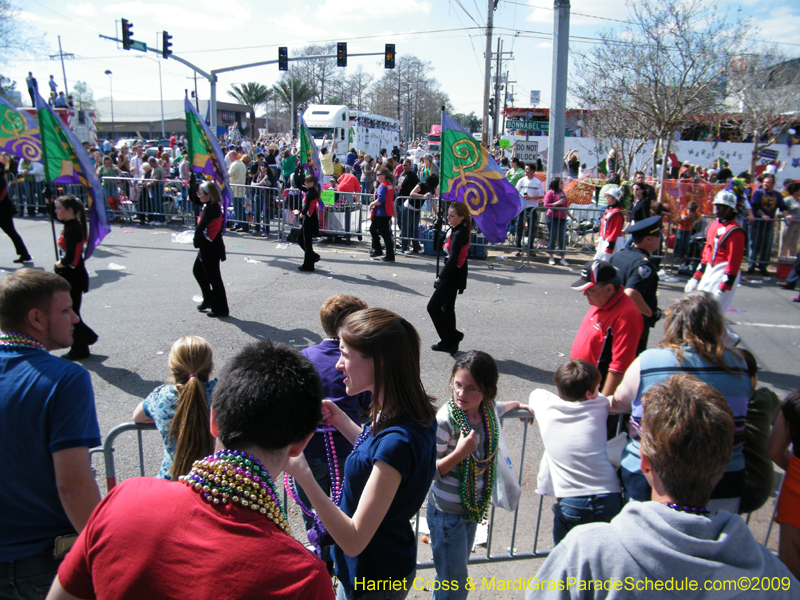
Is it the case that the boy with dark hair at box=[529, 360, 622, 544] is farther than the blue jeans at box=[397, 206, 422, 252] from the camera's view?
No

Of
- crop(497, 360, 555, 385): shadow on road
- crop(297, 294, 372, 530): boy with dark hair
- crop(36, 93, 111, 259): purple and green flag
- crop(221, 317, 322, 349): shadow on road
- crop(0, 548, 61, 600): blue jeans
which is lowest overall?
crop(497, 360, 555, 385): shadow on road

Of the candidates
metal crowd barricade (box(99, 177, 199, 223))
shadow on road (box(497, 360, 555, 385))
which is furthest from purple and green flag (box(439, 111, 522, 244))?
metal crowd barricade (box(99, 177, 199, 223))

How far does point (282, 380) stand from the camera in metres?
1.54

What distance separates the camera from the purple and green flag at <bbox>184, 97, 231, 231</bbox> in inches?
362

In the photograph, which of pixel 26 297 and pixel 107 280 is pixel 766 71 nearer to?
pixel 107 280

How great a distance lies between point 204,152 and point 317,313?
3531 mm

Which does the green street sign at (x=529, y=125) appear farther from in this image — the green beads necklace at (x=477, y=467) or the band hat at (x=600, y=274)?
the green beads necklace at (x=477, y=467)

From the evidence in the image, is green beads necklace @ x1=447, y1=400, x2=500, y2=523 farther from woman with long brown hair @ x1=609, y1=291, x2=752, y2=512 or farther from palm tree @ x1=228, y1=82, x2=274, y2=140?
palm tree @ x1=228, y1=82, x2=274, y2=140

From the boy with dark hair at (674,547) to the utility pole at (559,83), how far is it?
38.5 ft

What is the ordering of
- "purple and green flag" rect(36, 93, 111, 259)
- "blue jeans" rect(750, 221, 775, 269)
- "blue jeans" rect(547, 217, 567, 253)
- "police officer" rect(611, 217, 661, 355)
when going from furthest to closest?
"blue jeans" rect(547, 217, 567, 253)
"blue jeans" rect(750, 221, 775, 269)
"purple and green flag" rect(36, 93, 111, 259)
"police officer" rect(611, 217, 661, 355)

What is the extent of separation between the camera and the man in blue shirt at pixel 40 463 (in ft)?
6.71

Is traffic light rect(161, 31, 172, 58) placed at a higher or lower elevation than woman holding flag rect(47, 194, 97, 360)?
higher

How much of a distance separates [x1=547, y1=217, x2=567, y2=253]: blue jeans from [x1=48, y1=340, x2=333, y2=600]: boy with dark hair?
11.8 meters

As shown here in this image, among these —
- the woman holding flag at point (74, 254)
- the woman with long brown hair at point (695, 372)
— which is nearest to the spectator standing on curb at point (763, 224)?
the woman with long brown hair at point (695, 372)
